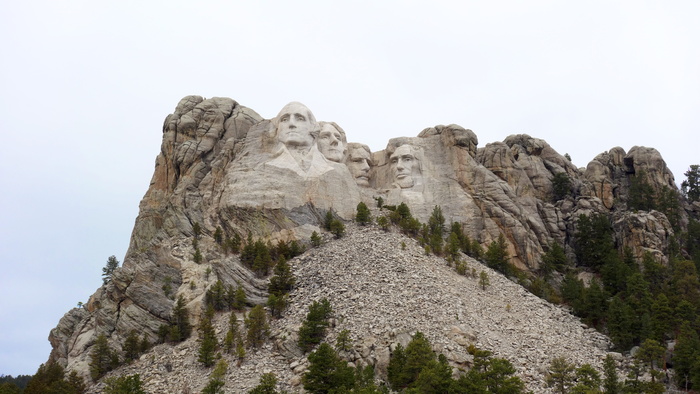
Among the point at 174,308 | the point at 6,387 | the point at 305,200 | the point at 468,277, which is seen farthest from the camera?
the point at 305,200

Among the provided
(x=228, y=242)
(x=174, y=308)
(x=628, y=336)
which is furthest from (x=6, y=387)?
(x=628, y=336)

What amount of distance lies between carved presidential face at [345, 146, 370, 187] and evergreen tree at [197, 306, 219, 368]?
24.9 metres

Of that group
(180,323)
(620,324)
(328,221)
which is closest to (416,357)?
(620,324)

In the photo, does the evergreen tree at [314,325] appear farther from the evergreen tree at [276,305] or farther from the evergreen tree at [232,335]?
the evergreen tree at [232,335]

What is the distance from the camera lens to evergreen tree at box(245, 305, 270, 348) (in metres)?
56.8

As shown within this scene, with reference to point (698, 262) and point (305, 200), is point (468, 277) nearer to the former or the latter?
point (305, 200)

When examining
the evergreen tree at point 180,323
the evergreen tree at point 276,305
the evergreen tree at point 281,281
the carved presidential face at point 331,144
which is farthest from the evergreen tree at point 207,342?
the carved presidential face at point 331,144

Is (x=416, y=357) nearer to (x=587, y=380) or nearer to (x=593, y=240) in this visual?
(x=587, y=380)

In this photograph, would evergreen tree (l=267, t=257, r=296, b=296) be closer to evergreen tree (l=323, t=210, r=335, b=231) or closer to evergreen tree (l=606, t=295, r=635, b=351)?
evergreen tree (l=323, t=210, r=335, b=231)

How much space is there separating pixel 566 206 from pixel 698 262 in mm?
12996

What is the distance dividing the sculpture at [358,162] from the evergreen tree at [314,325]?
78.8ft

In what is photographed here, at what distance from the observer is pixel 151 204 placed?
247 feet

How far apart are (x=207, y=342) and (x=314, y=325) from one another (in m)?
6.83

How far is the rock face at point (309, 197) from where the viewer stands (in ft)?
206
